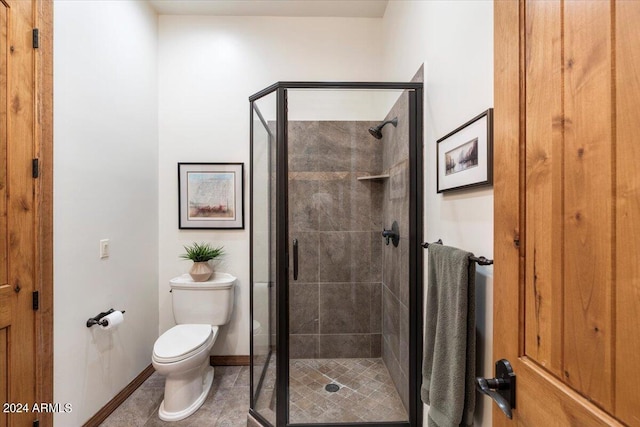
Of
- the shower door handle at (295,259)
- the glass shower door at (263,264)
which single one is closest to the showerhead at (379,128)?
the glass shower door at (263,264)

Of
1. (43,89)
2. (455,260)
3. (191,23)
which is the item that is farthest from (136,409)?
(191,23)

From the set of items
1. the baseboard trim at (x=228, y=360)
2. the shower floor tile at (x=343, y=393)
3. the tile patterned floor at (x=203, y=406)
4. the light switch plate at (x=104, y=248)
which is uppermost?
the light switch plate at (x=104, y=248)

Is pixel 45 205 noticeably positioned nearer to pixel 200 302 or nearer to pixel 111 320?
pixel 111 320

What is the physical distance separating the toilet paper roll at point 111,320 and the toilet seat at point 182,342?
28 cm

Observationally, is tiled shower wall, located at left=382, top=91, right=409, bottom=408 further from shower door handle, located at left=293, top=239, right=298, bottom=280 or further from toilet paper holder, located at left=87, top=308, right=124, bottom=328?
toilet paper holder, located at left=87, top=308, right=124, bottom=328

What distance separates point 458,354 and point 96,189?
2.12 metres

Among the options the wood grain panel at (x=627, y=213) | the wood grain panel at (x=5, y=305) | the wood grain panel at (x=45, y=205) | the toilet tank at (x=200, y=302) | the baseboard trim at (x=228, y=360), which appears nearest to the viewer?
the wood grain panel at (x=627, y=213)

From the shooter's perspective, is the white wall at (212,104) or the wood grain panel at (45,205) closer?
the wood grain panel at (45,205)

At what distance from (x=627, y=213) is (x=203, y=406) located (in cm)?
233

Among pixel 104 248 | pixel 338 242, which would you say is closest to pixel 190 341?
pixel 104 248

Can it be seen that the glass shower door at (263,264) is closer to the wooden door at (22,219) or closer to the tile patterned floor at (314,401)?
the tile patterned floor at (314,401)

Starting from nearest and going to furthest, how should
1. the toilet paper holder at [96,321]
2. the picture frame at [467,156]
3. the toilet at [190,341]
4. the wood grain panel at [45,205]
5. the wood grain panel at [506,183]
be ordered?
the wood grain panel at [506,183] → the picture frame at [467,156] → the wood grain panel at [45,205] → the toilet paper holder at [96,321] → the toilet at [190,341]

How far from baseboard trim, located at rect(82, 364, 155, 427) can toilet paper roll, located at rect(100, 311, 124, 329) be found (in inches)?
20.7

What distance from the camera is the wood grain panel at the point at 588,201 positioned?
1.43 feet
